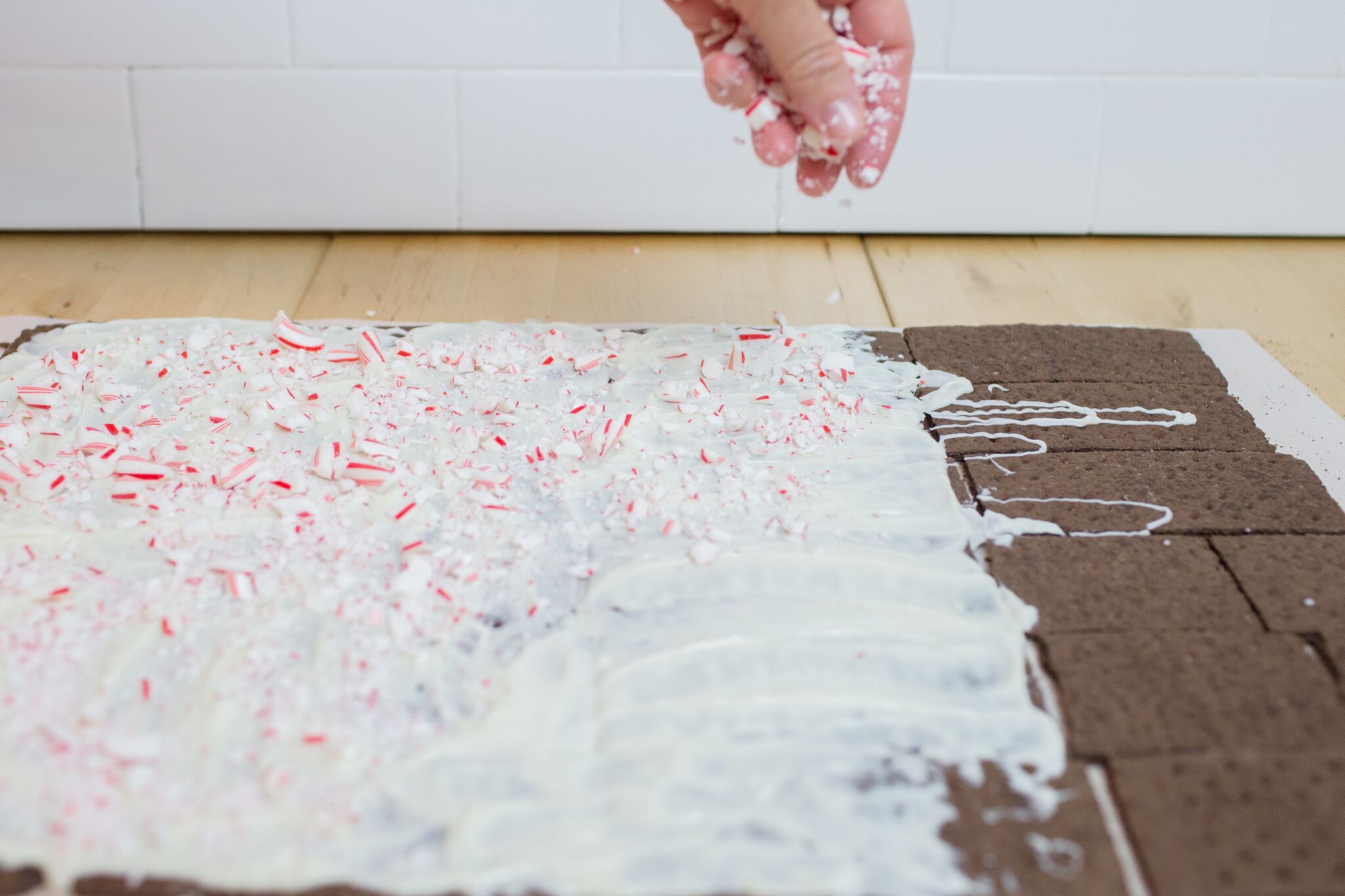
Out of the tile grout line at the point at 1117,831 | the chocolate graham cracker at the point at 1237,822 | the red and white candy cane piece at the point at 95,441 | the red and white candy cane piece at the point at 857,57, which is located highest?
the red and white candy cane piece at the point at 857,57

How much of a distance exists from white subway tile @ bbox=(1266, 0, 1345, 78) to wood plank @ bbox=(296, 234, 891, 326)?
79 centimetres

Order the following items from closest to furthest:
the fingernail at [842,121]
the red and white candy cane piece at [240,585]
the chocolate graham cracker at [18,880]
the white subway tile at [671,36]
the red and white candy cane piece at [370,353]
→ 1. the chocolate graham cracker at [18,880]
2. the red and white candy cane piece at [240,585]
3. the fingernail at [842,121]
4. the red and white candy cane piece at [370,353]
5. the white subway tile at [671,36]

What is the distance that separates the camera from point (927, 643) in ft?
3.84

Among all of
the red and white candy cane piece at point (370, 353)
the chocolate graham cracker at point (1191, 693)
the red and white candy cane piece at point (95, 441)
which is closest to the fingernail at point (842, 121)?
the chocolate graham cracker at point (1191, 693)

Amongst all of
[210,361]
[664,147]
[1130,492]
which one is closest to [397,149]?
[664,147]

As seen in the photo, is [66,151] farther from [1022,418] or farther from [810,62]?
[1022,418]

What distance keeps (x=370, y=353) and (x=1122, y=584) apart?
1.00 meters

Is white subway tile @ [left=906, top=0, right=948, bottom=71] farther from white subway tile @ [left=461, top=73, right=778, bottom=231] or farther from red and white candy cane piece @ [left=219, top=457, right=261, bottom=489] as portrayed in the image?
red and white candy cane piece @ [left=219, top=457, right=261, bottom=489]

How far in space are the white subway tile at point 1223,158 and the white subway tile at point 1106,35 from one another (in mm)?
45

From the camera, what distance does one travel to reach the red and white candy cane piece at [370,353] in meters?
1.65

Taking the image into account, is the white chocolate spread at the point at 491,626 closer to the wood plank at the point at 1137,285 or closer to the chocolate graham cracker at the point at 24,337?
the chocolate graham cracker at the point at 24,337

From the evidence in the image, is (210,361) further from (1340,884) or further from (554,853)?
(1340,884)

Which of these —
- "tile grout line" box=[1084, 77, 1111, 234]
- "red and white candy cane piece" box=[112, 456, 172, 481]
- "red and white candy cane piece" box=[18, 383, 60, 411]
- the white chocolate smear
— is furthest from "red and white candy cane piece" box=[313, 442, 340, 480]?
"tile grout line" box=[1084, 77, 1111, 234]

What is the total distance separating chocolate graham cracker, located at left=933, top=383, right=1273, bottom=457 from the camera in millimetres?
1531
